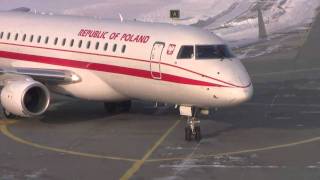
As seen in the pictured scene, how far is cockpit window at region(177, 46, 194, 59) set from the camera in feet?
64.1

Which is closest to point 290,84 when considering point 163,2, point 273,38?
point 273,38

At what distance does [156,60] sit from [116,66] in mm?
1840

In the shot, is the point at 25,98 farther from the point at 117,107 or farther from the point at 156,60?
the point at 156,60

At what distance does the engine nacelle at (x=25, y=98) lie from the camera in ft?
68.8

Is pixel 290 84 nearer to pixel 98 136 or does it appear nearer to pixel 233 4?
pixel 98 136

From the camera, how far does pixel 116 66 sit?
21453 mm

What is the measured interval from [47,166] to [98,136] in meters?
3.91

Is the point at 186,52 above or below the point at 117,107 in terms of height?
above

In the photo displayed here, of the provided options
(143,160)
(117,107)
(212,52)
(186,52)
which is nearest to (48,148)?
(143,160)

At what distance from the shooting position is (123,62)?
838 inches

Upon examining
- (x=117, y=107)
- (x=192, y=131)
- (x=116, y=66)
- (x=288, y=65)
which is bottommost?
(x=192, y=131)

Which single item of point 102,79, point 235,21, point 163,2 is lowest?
point 102,79

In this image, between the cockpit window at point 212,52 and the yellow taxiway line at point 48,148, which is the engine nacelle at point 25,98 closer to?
the yellow taxiway line at point 48,148

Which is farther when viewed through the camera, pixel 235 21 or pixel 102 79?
pixel 235 21
